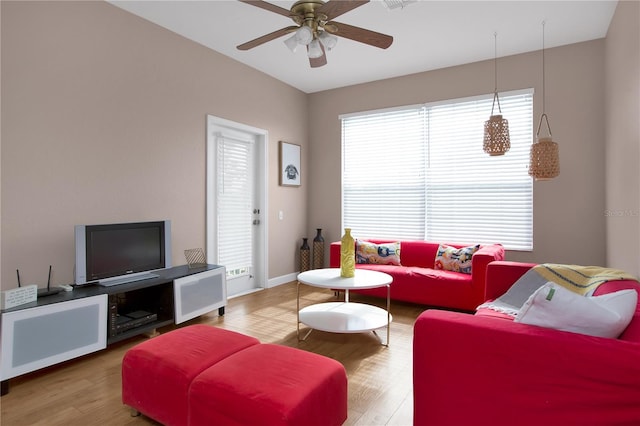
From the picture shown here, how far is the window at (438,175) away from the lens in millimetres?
4273

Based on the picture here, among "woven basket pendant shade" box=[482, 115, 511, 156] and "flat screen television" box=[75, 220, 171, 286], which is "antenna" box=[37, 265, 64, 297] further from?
"woven basket pendant shade" box=[482, 115, 511, 156]

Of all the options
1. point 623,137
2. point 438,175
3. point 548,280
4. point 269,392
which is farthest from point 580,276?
point 438,175

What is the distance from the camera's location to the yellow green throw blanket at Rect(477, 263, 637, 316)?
2255 mm

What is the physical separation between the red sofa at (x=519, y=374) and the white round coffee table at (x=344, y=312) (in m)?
1.21

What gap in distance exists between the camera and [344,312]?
3.24 meters

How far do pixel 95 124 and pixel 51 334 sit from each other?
172cm

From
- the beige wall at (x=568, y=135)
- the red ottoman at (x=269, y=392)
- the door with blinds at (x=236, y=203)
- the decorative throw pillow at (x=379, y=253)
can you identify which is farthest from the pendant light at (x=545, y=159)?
the door with blinds at (x=236, y=203)

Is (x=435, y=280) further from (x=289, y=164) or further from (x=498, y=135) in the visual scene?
(x=289, y=164)

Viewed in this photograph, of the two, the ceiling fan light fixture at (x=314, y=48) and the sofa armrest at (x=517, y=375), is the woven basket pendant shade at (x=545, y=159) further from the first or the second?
the sofa armrest at (x=517, y=375)

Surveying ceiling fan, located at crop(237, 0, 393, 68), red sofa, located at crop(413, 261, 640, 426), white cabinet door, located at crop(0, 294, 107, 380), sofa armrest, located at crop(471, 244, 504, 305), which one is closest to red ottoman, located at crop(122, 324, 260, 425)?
white cabinet door, located at crop(0, 294, 107, 380)

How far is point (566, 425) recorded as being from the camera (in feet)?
4.35

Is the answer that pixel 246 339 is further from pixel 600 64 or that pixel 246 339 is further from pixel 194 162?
pixel 600 64

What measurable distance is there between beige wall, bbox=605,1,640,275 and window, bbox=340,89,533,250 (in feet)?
2.64

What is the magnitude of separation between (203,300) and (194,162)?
1.50m
